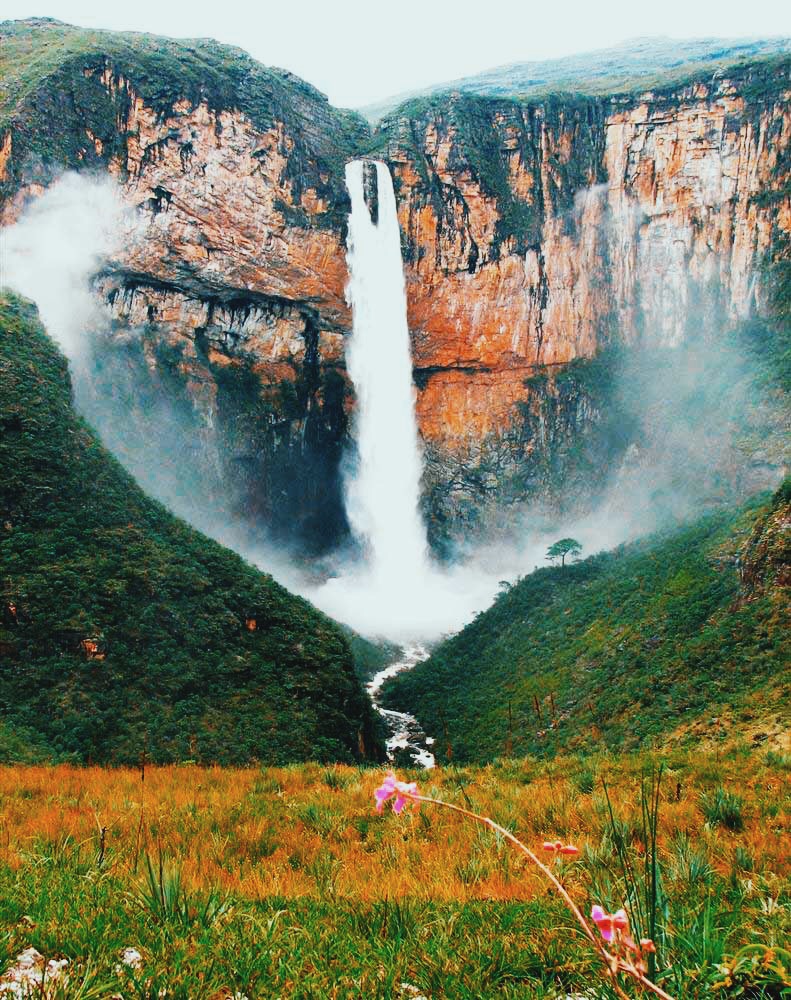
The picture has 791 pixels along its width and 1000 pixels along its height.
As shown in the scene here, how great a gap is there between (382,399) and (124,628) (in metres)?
25.4

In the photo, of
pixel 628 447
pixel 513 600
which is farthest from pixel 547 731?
pixel 628 447

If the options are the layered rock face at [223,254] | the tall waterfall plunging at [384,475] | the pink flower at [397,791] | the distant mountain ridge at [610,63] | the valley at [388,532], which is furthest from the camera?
the distant mountain ridge at [610,63]

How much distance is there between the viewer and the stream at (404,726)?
21578 millimetres

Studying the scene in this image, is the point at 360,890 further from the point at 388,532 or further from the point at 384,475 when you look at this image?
the point at 388,532

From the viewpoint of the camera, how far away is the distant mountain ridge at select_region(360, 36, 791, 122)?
72312 mm

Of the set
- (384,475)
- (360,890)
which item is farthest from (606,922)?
(384,475)

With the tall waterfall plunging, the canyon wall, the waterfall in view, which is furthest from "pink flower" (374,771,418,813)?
the waterfall

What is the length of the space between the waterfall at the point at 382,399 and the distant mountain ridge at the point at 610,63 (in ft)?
110

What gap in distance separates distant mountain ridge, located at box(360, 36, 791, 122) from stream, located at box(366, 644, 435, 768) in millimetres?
54309

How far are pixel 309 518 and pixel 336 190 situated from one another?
19108mm

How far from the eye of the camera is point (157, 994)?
1498 mm

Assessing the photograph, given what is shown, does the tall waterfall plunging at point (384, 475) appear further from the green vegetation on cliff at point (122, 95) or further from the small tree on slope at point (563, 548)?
the small tree on slope at point (563, 548)

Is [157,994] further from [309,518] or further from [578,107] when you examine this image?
[578,107]

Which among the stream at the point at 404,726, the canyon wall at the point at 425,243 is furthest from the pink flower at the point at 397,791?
the canyon wall at the point at 425,243
